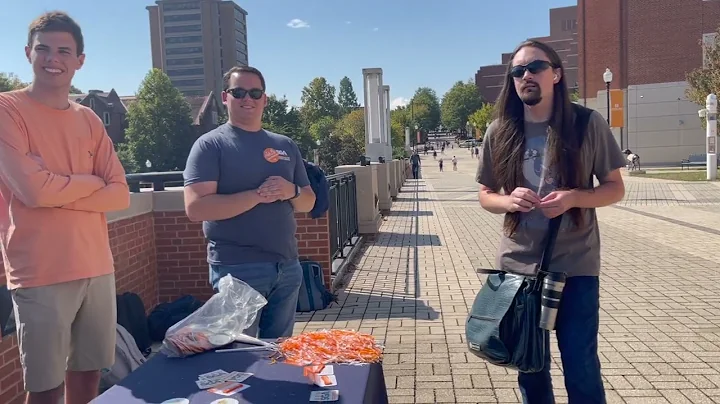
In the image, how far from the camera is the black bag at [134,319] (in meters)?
4.39

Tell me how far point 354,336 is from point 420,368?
202 cm

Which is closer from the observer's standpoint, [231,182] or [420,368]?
[231,182]

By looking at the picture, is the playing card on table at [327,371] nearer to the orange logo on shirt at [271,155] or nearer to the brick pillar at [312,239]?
the orange logo on shirt at [271,155]

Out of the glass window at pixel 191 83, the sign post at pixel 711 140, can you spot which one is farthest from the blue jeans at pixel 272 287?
the glass window at pixel 191 83

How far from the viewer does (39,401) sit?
235 centimetres

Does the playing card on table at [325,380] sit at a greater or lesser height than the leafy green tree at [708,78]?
lesser

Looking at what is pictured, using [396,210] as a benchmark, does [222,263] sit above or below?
above

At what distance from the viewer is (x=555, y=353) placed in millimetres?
4352

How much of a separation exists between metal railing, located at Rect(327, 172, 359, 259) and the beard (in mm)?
4237

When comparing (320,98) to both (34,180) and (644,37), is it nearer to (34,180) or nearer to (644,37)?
(644,37)

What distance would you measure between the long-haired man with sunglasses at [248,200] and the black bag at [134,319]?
177 cm

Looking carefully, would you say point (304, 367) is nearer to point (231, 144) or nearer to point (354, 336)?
point (354, 336)

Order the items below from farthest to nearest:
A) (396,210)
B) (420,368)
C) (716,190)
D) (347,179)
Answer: (716,190) → (396,210) → (347,179) → (420,368)

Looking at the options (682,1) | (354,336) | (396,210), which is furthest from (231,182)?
(682,1)
